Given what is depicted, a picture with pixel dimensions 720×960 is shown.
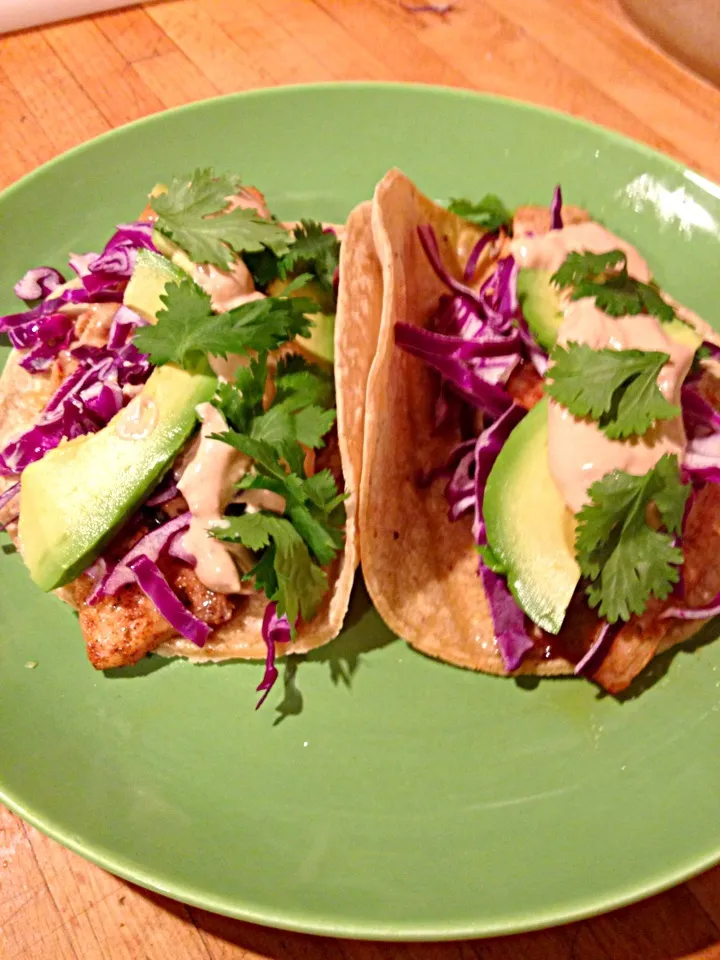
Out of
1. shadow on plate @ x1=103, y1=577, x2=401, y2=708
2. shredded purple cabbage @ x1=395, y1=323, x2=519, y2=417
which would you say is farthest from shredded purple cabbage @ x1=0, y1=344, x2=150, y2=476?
shredded purple cabbage @ x1=395, y1=323, x2=519, y2=417

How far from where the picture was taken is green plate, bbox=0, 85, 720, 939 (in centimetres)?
157

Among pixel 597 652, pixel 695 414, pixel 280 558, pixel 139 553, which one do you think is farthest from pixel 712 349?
pixel 139 553

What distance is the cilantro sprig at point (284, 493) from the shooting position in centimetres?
183

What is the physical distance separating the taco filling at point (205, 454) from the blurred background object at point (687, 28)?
2364 millimetres

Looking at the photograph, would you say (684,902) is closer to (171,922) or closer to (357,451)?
(171,922)

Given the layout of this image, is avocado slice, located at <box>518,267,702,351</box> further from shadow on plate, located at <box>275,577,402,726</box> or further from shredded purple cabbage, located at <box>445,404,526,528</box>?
shadow on plate, located at <box>275,577,402,726</box>

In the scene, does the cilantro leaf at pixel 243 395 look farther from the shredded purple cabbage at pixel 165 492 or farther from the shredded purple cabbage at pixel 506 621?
the shredded purple cabbage at pixel 506 621

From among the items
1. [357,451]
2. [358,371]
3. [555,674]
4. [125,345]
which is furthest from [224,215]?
[555,674]

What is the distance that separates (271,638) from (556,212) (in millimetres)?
1681

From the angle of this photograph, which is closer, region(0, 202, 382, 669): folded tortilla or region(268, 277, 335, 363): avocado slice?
region(0, 202, 382, 669): folded tortilla

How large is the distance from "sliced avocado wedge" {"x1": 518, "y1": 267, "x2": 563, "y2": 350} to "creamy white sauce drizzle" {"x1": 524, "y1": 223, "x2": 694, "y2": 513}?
0.05 meters

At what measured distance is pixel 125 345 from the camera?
2.19m

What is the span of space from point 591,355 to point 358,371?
2.09 ft

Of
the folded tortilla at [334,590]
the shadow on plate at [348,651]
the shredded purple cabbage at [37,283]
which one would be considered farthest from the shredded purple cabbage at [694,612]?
the shredded purple cabbage at [37,283]
